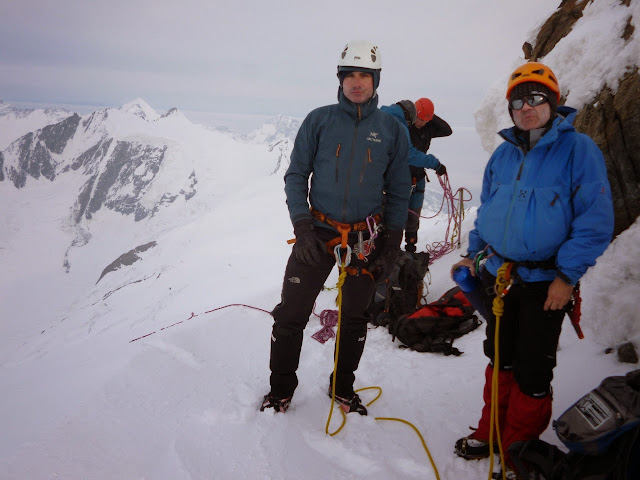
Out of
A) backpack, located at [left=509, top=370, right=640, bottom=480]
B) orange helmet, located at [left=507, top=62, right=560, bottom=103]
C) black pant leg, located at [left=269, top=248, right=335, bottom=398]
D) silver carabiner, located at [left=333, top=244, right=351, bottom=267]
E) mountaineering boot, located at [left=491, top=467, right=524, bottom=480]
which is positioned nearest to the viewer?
backpack, located at [left=509, top=370, right=640, bottom=480]

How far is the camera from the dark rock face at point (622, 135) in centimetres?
392

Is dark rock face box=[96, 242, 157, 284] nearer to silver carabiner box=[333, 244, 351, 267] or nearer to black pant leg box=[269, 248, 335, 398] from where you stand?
black pant leg box=[269, 248, 335, 398]

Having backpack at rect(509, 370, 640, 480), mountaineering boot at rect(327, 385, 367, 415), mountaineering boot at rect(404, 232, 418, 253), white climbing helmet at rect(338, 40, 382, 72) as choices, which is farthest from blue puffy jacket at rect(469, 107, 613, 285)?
mountaineering boot at rect(404, 232, 418, 253)

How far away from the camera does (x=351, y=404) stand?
3383mm

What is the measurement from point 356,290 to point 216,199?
15770 cm

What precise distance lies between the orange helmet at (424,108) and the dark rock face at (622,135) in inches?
87.5

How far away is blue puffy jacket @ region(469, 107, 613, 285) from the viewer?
2010 mm

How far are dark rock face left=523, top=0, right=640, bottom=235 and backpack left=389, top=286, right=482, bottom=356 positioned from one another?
2112 mm

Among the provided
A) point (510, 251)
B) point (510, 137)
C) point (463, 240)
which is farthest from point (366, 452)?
point (463, 240)

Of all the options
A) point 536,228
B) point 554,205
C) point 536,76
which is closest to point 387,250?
point 536,228

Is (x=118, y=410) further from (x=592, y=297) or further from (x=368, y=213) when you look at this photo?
(x=592, y=297)

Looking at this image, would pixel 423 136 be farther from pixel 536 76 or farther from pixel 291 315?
pixel 291 315

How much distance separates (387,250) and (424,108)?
12.7 feet

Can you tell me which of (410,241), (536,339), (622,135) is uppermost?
(622,135)
